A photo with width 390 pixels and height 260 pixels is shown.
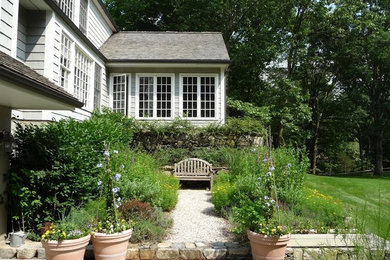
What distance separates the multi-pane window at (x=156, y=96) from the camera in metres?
12.8

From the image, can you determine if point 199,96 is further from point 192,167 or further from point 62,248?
point 62,248

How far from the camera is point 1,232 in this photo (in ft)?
15.3

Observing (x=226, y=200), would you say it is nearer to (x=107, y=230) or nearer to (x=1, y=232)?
(x=107, y=230)

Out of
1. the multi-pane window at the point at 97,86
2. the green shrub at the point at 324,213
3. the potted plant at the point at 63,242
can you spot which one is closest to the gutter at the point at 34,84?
the potted plant at the point at 63,242

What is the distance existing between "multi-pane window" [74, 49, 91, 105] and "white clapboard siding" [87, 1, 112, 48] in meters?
2.04

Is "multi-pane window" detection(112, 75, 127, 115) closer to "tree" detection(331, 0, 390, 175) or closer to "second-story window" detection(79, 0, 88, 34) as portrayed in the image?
"second-story window" detection(79, 0, 88, 34)

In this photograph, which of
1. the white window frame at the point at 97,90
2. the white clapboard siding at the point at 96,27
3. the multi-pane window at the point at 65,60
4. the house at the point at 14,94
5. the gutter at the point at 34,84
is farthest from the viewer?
the white clapboard siding at the point at 96,27

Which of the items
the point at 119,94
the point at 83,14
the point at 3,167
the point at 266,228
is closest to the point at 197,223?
the point at 266,228

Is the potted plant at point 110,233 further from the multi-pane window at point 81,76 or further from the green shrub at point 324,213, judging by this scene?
the multi-pane window at point 81,76

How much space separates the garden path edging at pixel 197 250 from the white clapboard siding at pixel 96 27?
368 inches

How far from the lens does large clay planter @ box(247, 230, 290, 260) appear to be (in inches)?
150

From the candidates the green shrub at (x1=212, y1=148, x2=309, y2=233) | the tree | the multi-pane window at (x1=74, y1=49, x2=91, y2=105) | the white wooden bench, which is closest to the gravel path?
the green shrub at (x1=212, y1=148, x2=309, y2=233)

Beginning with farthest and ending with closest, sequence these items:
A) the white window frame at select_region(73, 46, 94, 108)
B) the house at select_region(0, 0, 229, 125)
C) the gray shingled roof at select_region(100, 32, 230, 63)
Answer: the gray shingled roof at select_region(100, 32, 230, 63), the house at select_region(0, 0, 229, 125), the white window frame at select_region(73, 46, 94, 108)

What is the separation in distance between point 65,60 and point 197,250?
6793 mm
